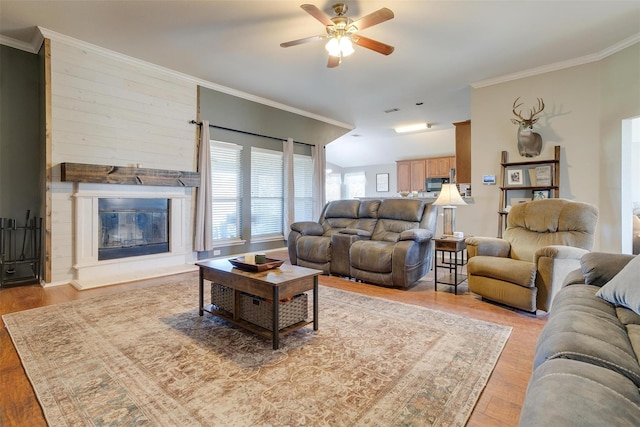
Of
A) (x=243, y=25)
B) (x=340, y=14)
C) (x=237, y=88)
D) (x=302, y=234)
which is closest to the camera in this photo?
(x=340, y=14)

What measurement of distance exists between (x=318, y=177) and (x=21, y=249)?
16.1ft

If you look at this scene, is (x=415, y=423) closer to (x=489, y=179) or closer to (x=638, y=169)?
(x=489, y=179)

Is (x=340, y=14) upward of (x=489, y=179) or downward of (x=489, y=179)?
upward

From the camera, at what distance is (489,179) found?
474 cm

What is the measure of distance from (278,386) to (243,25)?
135 inches

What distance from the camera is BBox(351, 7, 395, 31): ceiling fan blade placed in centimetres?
247

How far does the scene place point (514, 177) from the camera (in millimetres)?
4516

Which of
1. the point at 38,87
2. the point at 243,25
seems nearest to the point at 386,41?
the point at 243,25

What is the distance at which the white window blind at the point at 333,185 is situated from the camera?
38.0 feet

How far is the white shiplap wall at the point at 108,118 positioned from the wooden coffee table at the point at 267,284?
239 cm

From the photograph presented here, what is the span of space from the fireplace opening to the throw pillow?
4750mm

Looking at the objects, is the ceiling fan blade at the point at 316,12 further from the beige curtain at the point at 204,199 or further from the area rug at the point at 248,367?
the beige curtain at the point at 204,199

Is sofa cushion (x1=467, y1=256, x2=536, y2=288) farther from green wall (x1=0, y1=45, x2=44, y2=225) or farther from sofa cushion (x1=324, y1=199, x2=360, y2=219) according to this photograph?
green wall (x1=0, y1=45, x2=44, y2=225)

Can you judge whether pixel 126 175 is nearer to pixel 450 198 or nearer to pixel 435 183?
pixel 450 198
